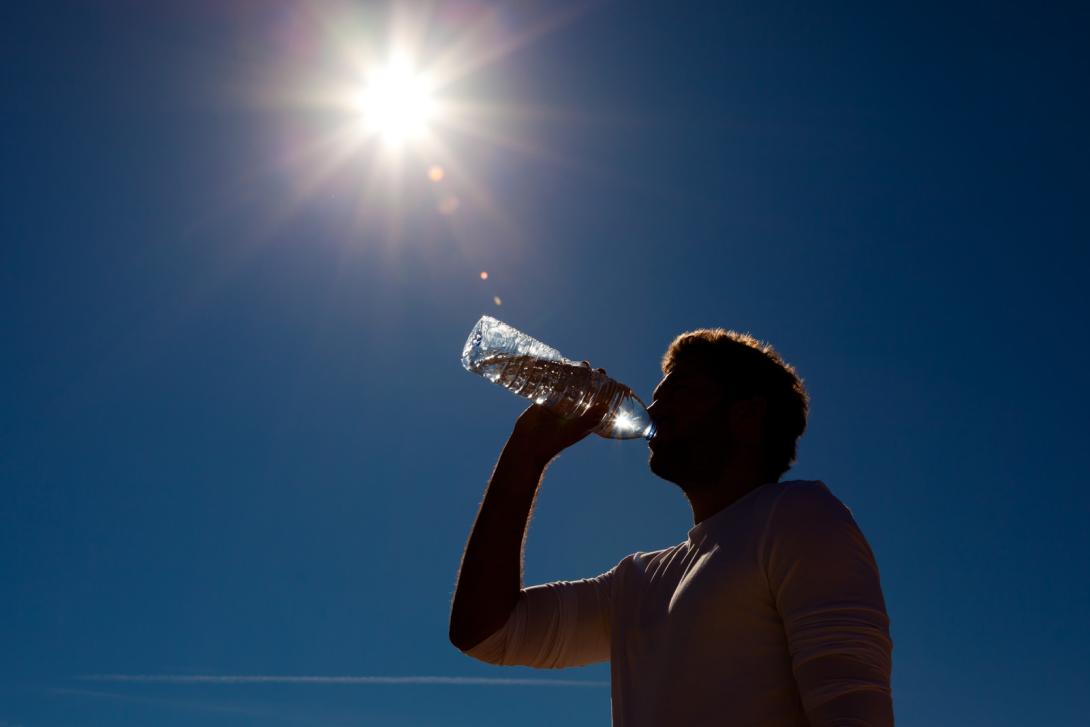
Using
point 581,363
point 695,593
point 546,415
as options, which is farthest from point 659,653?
point 581,363

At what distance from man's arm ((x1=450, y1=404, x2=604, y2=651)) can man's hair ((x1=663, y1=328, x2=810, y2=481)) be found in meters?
0.46

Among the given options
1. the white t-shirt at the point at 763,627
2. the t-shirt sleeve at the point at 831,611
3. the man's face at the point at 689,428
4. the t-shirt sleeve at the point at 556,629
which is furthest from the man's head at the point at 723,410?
the t-shirt sleeve at the point at 831,611

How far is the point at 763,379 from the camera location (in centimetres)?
310

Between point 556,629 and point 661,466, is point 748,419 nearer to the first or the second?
point 661,466

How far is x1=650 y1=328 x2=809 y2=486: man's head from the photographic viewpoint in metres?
2.87

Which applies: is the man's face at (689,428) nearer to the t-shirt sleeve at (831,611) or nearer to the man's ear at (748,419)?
the man's ear at (748,419)

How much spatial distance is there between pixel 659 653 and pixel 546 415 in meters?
1.08

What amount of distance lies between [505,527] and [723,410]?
0.86 m

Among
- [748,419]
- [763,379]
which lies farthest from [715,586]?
[763,379]

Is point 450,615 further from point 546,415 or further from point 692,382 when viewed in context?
point 692,382

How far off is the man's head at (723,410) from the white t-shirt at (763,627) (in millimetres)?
282

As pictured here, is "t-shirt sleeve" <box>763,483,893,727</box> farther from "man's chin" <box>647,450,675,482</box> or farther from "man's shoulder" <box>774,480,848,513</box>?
"man's chin" <box>647,450,675,482</box>

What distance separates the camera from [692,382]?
3.05 m

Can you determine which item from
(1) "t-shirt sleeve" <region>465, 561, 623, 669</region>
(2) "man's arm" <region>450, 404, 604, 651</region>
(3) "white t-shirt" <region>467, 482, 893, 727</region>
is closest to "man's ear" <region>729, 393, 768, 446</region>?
(3) "white t-shirt" <region>467, 482, 893, 727</region>
